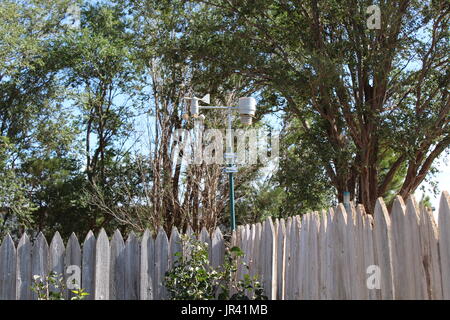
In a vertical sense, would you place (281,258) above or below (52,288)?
above

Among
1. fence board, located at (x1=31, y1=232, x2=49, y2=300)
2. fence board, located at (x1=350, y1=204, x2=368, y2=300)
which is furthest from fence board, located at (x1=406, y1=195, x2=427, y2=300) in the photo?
fence board, located at (x1=31, y1=232, x2=49, y2=300)

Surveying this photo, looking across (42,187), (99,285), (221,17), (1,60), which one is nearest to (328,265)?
(99,285)

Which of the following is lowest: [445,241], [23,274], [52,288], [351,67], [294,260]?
[52,288]

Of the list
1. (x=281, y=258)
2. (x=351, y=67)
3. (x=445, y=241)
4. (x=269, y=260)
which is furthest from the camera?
(x=351, y=67)

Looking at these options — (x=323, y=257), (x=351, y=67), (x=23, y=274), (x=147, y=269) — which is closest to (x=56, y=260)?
(x=23, y=274)

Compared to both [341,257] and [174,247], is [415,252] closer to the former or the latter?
[341,257]

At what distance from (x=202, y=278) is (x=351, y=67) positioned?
8055mm

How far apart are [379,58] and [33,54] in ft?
35.7

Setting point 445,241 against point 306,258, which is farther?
point 306,258

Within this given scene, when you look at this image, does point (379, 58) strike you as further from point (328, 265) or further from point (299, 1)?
point (328, 265)

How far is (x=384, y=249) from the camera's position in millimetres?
2906

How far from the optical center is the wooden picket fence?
2660mm

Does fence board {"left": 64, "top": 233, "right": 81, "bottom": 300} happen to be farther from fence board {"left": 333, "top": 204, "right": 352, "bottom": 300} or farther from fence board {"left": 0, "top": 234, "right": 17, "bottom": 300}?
fence board {"left": 333, "top": 204, "right": 352, "bottom": 300}

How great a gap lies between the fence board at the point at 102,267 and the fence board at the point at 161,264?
0.50m
